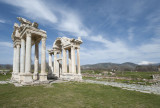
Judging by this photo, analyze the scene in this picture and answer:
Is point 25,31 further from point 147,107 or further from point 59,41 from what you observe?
point 147,107

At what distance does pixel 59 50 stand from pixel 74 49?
5.57m

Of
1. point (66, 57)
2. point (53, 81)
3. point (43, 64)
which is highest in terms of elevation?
point (66, 57)

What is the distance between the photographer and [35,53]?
17.1m

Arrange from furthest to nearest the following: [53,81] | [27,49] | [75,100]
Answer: [53,81] < [27,49] < [75,100]

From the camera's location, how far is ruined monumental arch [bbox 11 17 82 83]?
44.2ft

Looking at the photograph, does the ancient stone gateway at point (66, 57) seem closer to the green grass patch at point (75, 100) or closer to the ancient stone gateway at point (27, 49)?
the ancient stone gateway at point (27, 49)

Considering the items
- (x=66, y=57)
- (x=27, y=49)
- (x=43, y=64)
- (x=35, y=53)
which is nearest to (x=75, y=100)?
(x=43, y=64)

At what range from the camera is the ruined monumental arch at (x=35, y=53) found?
1347cm

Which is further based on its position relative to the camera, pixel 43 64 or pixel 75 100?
pixel 43 64

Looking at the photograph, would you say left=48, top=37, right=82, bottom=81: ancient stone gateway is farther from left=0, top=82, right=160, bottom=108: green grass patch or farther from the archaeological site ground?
left=0, top=82, right=160, bottom=108: green grass patch

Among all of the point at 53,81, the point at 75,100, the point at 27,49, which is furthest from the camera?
the point at 53,81

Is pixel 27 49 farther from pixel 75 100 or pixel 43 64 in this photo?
pixel 75 100

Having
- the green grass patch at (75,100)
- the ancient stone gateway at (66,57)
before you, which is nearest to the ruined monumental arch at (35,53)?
the ancient stone gateway at (66,57)

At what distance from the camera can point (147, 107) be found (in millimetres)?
5418
